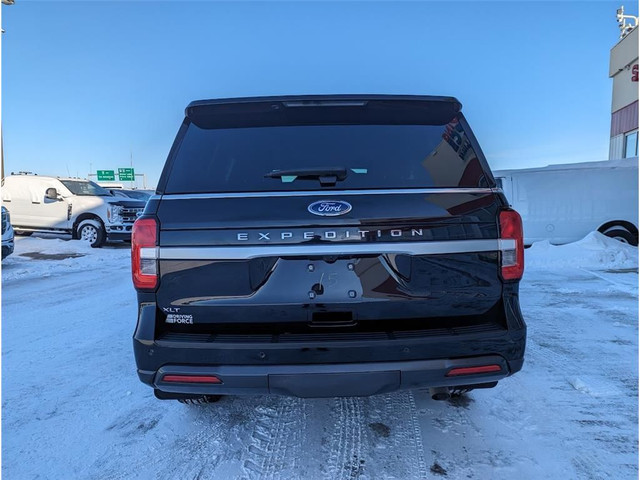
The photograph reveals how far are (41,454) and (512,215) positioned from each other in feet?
10.1

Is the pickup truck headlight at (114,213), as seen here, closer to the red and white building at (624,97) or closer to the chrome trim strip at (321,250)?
the chrome trim strip at (321,250)

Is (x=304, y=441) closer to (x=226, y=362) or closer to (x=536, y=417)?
(x=226, y=362)

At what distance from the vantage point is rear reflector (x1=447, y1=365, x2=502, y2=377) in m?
1.99

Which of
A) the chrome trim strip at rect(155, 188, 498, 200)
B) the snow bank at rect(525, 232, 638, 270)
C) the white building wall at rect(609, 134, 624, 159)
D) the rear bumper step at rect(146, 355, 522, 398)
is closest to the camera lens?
the rear bumper step at rect(146, 355, 522, 398)

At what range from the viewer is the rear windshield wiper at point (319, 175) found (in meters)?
2.12

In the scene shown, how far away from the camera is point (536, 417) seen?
2.71 metres

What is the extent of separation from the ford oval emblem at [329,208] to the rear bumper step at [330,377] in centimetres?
75

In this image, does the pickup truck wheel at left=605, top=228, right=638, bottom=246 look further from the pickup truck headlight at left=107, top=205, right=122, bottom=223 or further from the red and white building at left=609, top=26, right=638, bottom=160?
the pickup truck headlight at left=107, top=205, right=122, bottom=223

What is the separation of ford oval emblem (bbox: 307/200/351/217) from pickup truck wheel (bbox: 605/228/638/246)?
33.9 feet

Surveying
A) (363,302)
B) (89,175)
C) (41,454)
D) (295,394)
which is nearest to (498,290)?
(363,302)

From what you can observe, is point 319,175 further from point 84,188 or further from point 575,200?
point 84,188

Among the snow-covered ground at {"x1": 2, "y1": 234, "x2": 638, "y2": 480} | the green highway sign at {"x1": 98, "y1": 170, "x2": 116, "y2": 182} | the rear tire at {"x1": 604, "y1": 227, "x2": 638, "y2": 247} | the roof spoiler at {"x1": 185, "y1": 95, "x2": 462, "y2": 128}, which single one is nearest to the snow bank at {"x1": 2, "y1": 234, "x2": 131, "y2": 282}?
the snow-covered ground at {"x1": 2, "y1": 234, "x2": 638, "y2": 480}

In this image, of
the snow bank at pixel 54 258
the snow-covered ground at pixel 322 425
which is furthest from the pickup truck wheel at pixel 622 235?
the snow bank at pixel 54 258

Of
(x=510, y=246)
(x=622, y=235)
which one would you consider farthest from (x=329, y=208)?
(x=622, y=235)
